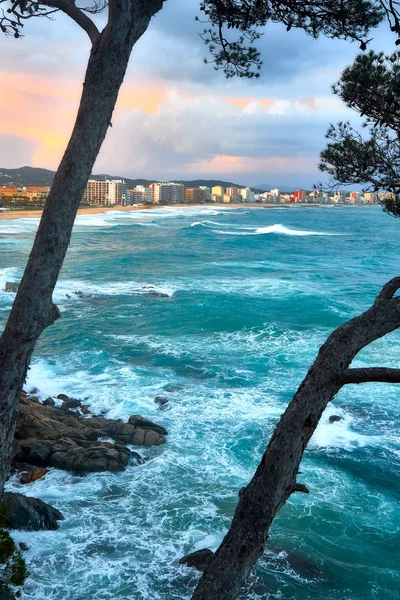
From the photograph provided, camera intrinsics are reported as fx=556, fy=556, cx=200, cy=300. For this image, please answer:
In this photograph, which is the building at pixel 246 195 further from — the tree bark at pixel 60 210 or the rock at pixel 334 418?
the tree bark at pixel 60 210

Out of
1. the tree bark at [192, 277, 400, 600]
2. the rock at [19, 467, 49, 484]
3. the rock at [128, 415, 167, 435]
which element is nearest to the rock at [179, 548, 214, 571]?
the rock at [19, 467, 49, 484]

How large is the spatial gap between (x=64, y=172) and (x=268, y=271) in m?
31.2

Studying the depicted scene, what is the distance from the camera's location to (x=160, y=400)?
41.1 ft

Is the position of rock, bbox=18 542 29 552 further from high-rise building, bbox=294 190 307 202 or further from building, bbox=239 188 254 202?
high-rise building, bbox=294 190 307 202

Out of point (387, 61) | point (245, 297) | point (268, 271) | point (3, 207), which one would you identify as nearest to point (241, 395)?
point (387, 61)

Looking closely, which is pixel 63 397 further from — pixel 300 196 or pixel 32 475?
A: pixel 300 196

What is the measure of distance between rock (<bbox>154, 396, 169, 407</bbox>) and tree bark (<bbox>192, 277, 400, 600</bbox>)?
30.3 feet

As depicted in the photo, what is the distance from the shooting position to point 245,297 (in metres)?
24.8

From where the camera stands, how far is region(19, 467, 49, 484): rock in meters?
8.93

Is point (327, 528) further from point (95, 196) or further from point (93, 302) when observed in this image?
point (95, 196)

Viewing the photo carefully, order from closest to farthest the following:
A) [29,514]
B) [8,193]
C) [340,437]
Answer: [29,514], [340,437], [8,193]

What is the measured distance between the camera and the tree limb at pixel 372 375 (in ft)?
10.2

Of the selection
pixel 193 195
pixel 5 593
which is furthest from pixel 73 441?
pixel 193 195

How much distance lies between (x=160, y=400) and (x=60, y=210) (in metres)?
9.36
